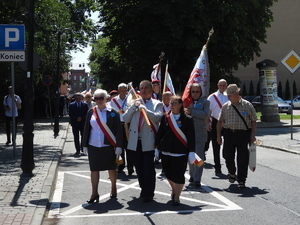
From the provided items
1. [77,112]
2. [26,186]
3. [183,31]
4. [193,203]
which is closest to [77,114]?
[77,112]

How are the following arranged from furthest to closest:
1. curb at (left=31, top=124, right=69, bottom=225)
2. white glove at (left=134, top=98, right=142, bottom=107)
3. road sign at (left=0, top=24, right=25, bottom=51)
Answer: road sign at (left=0, top=24, right=25, bottom=51), white glove at (left=134, top=98, right=142, bottom=107), curb at (left=31, top=124, right=69, bottom=225)

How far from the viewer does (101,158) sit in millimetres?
7992

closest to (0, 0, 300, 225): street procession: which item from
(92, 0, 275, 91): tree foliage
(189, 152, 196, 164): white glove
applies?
(189, 152, 196, 164): white glove

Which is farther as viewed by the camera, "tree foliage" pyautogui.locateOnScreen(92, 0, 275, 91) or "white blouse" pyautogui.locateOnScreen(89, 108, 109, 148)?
"tree foliage" pyautogui.locateOnScreen(92, 0, 275, 91)

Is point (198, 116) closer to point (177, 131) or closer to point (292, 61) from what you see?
point (177, 131)

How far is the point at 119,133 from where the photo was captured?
805cm

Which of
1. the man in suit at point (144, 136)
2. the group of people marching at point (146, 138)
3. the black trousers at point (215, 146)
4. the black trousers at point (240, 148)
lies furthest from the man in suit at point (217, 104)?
the man in suit at point (144, 136)

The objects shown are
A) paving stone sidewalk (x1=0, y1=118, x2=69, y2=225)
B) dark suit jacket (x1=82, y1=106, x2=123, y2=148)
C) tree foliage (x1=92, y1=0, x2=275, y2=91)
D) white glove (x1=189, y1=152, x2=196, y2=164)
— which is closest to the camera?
paving stone sidewalk (x1=0, y1=118, x2=69, y2=225)

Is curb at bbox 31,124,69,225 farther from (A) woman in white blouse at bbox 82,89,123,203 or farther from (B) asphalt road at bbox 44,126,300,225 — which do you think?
(A) woman in white blouse at bbox 82,89,123,203

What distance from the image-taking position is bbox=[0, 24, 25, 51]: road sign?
37.3 ft

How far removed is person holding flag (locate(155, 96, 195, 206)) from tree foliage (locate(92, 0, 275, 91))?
20082 mm

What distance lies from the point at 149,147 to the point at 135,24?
74.1ft

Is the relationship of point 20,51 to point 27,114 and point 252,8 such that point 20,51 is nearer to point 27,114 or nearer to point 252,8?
point 27,114

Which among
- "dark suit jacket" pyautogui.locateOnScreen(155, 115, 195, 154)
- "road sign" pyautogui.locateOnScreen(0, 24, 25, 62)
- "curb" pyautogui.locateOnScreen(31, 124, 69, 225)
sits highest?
"road sign" pyautogui.locateOnScreen(0, 24, 25, 62)
